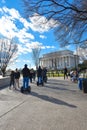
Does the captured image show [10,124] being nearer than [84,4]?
Yes

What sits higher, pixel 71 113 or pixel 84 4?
pixel 84 4

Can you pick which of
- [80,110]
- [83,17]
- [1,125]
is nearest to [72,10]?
[83,17]

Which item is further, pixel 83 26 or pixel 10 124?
pixel 83 26

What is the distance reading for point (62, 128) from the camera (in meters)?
8.48

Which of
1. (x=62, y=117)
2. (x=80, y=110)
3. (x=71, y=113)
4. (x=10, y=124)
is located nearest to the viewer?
(x=10, y=124)

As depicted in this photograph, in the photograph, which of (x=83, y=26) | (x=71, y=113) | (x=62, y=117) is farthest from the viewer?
(x=83, y=26)

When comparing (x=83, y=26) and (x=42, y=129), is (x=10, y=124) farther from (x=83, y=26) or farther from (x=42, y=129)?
(x=83, y=26)

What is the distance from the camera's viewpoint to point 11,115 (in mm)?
10758

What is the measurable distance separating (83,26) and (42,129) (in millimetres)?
18095

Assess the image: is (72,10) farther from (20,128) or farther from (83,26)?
(20,128)

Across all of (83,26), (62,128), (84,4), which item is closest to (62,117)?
(62,128)

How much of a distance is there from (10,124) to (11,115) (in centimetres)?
169

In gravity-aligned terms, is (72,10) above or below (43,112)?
above

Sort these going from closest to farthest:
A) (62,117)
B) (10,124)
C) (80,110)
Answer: (10,124) → (62,117) → (80,110)
